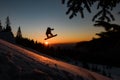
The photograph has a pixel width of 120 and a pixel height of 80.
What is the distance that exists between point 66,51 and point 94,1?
14.3 m

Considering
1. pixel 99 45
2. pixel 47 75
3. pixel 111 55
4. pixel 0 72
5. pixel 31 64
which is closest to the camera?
pixel 0 72

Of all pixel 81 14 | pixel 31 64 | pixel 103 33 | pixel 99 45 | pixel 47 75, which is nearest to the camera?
pixel 47 75

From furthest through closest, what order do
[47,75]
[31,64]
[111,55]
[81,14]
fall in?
[111,55], [81,14], [31,64], [47,75]

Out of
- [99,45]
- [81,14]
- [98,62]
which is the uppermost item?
[81,14]

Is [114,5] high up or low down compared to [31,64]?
up

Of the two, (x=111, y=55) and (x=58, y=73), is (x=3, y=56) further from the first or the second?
(x=111, y=55)

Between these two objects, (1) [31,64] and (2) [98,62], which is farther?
(2) [98,62]

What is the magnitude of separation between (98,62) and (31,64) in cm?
1849

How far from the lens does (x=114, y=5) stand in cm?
714

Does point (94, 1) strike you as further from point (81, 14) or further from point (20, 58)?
point (20, 58)

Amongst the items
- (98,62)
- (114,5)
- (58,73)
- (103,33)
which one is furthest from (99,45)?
(58,73)

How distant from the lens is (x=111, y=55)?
65.2 ft

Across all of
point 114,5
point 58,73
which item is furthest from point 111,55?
point 58,73

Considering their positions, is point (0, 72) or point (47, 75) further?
point (47, 75)
